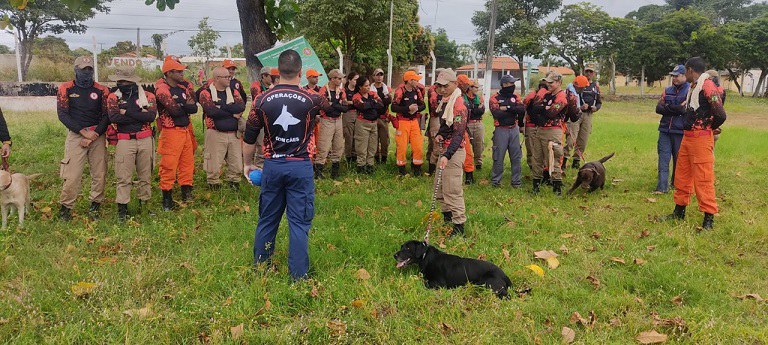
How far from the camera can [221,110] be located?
7.35 meters

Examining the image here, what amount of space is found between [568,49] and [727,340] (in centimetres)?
3629

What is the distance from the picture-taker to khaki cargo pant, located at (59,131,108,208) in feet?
20.9

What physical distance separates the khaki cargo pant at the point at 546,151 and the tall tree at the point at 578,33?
30.9m

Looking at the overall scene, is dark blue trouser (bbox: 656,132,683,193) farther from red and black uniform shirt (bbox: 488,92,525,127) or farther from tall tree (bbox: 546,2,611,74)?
tall tree (bbox: 546,2,611,74)

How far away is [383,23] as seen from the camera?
79.0ft

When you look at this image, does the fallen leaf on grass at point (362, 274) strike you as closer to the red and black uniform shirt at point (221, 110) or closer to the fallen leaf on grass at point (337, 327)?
the fallen leaf on grass at point (337, 327)

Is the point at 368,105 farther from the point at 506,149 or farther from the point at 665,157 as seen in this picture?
the point at 665,157

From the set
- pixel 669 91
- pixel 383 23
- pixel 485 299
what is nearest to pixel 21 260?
pixel 485 299

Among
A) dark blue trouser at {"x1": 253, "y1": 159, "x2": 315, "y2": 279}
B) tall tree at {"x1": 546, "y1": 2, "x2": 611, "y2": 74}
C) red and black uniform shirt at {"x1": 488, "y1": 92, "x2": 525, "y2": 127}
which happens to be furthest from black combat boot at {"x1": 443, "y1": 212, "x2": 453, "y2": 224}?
tall tree at {"x1": 546, "y1": 2, "x2": 611, "y2": 74}

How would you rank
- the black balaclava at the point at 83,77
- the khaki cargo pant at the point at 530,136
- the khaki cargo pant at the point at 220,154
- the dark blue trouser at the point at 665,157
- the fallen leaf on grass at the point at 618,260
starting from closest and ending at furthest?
the fallen leaf on grass at the point at 618,260 < the black balaclava at the point at 83,77 < the khaki cargo pant at the point at 220,154 < the dark blue trouser at the point at 665,157 < the khaki cargo pant at the point at 530,136

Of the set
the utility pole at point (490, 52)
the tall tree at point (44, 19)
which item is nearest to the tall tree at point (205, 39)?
the tall tree at point (44, 19)

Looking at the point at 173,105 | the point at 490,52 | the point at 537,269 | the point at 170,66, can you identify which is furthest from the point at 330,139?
the point at 490,52

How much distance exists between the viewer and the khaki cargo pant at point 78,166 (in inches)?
251

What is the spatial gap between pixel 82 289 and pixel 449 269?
125 inches
